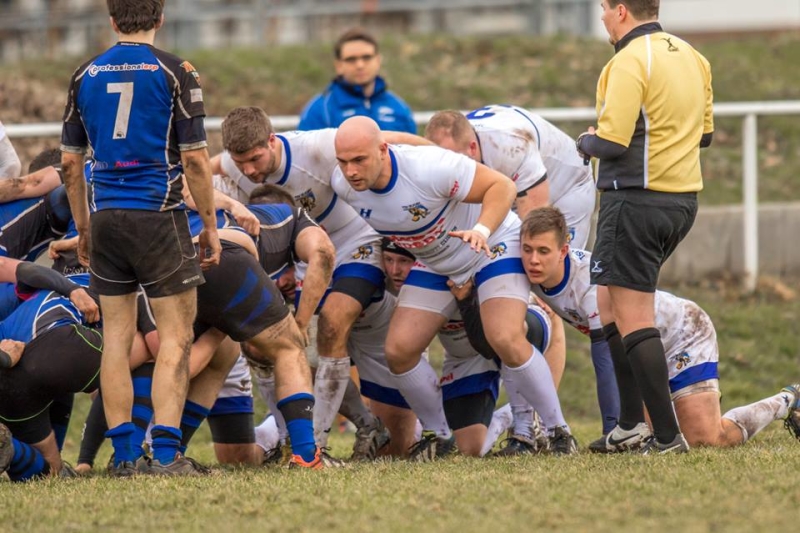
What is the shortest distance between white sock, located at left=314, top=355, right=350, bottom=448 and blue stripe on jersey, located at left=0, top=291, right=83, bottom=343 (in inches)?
54.7

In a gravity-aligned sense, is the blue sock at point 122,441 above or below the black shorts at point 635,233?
below

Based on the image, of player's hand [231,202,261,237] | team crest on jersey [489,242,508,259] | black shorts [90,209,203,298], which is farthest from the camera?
team crest on jersey [489,242,508,259]

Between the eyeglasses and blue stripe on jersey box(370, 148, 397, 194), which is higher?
the eyeglasses

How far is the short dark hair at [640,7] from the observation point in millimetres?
6293

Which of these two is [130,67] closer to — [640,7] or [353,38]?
[640,7]

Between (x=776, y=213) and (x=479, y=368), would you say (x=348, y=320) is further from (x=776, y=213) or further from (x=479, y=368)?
(x=776, y=213)

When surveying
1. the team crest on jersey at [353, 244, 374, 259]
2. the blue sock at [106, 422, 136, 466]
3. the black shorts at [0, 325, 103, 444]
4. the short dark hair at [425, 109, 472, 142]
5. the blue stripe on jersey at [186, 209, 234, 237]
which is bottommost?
the blue sock at [106, 422, 136, 466]

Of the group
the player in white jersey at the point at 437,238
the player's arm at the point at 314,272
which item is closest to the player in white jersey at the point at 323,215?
the player in white jersey at the point at 437,238

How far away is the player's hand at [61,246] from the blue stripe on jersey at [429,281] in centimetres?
185

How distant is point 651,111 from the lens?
20.5 ft

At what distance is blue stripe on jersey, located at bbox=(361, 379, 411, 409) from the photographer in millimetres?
8055

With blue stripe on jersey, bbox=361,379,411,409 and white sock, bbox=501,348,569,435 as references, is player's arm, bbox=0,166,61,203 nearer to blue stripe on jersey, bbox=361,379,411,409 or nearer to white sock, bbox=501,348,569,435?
blue stripe on jersey, bbox=361,379,411,409

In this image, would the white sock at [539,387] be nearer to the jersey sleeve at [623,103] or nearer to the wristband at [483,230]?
the wristband at [483,230]

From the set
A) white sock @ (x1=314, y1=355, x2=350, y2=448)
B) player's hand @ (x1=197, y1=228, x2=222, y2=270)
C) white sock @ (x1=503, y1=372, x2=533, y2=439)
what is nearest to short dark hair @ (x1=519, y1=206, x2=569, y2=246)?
white sock @ (x1=503, y1=372, x2=533, y2=439)
